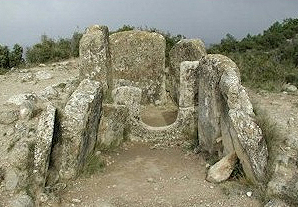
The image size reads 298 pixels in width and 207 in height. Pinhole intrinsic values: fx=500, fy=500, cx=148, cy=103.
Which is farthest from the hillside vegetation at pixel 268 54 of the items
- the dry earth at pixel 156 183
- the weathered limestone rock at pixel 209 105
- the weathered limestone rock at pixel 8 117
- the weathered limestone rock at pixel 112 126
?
the weathered limestone rock at pixel 8 117

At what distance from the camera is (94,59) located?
1288 cm

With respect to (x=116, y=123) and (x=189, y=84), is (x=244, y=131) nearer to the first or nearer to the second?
(x=189, y=84)

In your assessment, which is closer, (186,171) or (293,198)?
(293,198)

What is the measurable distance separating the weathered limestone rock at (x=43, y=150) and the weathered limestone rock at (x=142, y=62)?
18.6 ft

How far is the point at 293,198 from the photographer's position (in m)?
7.83

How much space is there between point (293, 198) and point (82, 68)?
6.87 m

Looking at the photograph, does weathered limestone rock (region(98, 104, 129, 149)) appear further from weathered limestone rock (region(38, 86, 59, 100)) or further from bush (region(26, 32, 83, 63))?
bush (region(26, 32, 83, 63))

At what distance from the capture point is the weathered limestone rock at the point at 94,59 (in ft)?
42.2

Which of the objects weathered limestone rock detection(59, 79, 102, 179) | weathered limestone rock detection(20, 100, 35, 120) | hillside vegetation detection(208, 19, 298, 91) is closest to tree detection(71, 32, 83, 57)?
hillside vegetation detection(208, 19, 298, 91)

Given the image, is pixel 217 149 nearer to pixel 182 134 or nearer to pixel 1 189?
pixel 182 134

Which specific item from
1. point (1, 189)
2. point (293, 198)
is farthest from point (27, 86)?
point (293, 198)

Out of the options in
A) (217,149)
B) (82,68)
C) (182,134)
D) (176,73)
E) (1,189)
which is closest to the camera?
(1,189)

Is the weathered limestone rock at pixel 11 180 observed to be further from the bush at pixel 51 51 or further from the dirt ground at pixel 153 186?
the bush at pixel 51 51

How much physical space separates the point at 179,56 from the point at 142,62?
Result: 1066 mm
